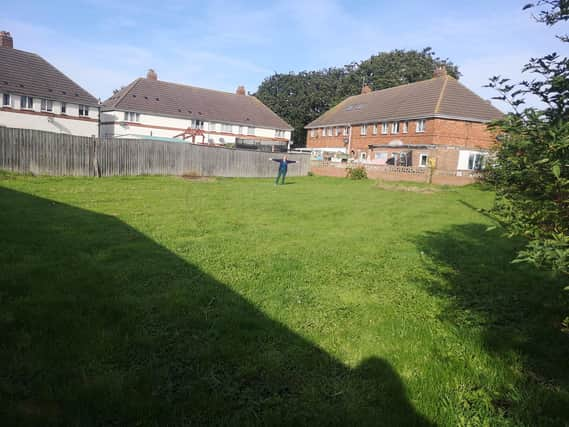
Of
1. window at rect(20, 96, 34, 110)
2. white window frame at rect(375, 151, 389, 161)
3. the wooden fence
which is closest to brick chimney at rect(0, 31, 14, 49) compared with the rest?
window at rect(20, 96, 34, 110)

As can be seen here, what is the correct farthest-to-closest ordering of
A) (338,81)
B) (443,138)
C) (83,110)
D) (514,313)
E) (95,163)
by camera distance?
(338,81)
(83,110)
(443,138)
(95,163)
(514,313)

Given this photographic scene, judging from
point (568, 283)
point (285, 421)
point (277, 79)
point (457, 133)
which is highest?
point (277, 79)

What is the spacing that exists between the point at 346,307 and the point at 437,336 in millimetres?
1030

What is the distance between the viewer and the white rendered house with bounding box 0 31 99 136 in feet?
111

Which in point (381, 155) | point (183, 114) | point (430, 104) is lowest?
point (381, 155)

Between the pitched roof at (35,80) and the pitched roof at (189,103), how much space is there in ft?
17.2

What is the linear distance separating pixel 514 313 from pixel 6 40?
4562 cm

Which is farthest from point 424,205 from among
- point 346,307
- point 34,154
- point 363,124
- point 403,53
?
point 403,53

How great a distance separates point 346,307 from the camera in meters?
4.48

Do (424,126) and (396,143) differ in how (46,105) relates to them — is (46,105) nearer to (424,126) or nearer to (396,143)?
(396,143)

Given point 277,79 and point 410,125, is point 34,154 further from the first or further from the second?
point 277,79

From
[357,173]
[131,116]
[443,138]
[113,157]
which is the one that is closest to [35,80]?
[131,116]

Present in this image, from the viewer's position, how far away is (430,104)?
3556 cm

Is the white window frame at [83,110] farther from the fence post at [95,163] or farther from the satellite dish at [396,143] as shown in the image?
the satellite dish at [396,143]
